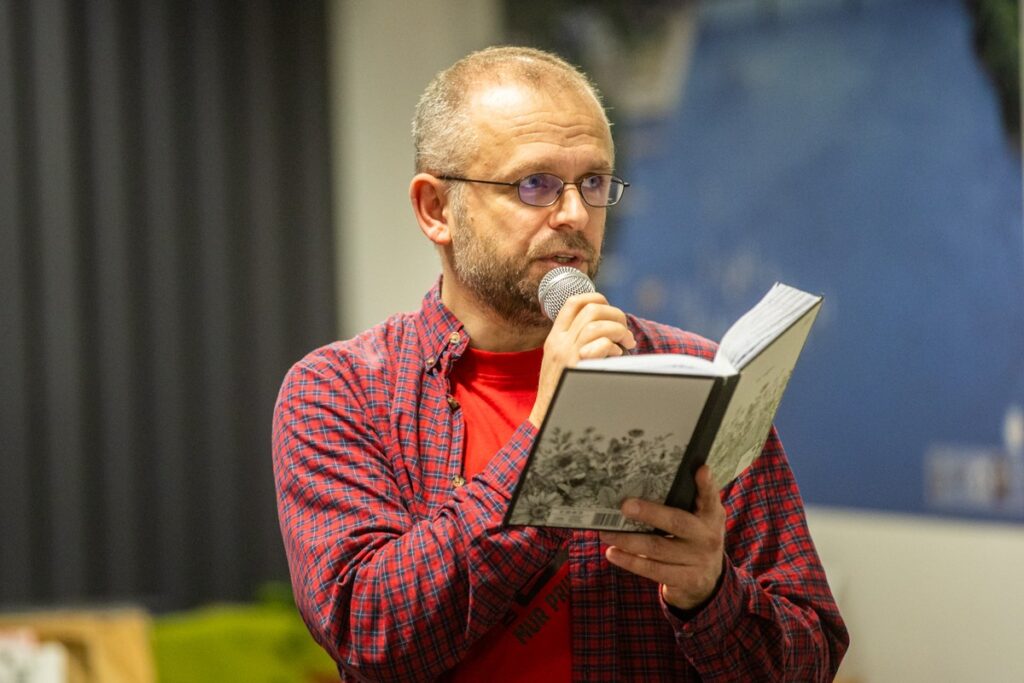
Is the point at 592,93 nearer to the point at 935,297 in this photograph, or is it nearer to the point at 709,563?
the point at 709,563

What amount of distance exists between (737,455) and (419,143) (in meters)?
0.60

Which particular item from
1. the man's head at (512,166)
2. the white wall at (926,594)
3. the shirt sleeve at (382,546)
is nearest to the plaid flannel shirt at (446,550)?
the shirt sleeve at (382,546)

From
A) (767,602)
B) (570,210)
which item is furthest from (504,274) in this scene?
(767,602)

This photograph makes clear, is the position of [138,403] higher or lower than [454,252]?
lower

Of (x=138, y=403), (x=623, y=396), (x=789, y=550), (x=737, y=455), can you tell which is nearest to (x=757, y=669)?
(x=789, y=550)

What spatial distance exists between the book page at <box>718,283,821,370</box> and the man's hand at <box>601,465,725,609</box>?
0.39 ft

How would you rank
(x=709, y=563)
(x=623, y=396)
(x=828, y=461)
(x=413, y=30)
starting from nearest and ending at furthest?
1. (x=623, y=396)
2. (x=709, y=563)
3. (x=828, y=461)
4. (x=413, y=30)

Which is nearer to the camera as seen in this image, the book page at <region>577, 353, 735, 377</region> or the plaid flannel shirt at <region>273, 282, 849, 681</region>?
the book page at <region>577, 353, 735, 377</region>

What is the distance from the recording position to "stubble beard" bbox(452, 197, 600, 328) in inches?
53.8

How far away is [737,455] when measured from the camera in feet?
3.92

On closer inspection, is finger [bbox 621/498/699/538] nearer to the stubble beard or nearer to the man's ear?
the stubble beard

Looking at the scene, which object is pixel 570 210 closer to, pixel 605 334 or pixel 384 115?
pixel 605 334

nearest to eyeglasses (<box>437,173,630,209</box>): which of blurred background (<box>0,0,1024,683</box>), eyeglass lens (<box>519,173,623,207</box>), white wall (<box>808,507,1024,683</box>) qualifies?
eyeglass lens (<box>519,173,623,207</box>)

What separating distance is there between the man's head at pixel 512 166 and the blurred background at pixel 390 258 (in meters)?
1.48
